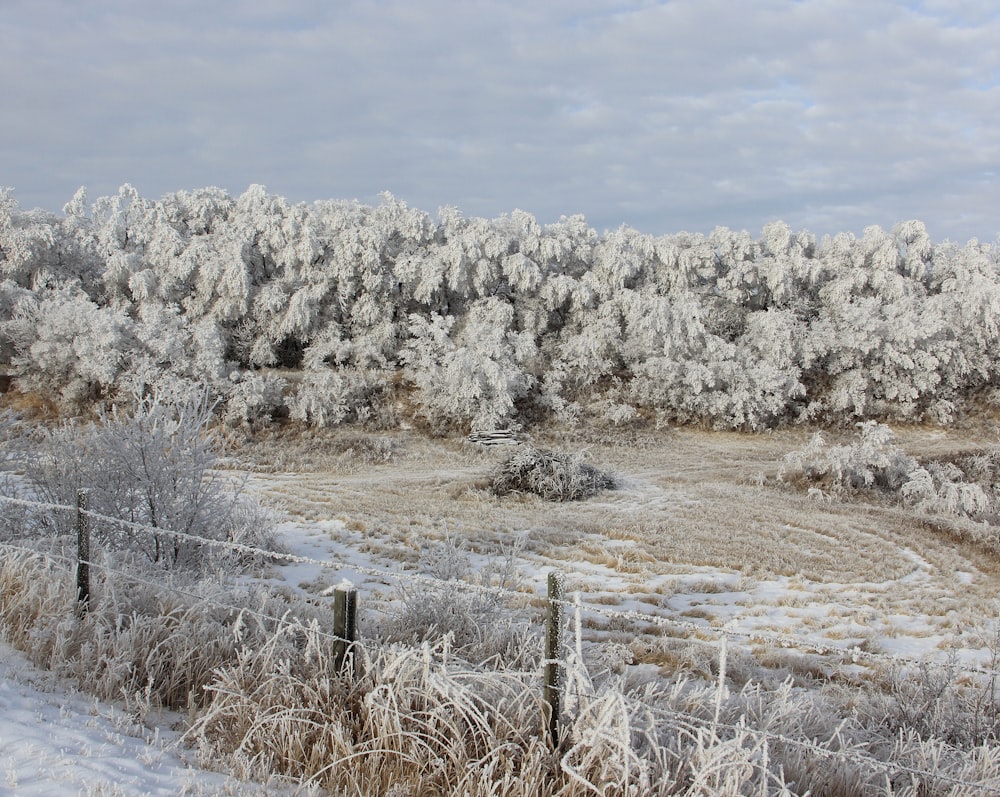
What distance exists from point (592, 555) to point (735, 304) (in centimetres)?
1913

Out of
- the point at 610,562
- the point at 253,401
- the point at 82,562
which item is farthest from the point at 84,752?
the point at 253,401

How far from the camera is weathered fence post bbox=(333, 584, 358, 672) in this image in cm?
365

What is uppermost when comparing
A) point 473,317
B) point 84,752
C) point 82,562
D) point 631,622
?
point 473,317

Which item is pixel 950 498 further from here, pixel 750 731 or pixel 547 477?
pixel 750 731

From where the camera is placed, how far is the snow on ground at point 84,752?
2811mm

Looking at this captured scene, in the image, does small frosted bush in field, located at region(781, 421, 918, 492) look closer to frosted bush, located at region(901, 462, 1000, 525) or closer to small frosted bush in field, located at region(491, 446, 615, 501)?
frosted bush, located at region(901, 462, 1000, 525)

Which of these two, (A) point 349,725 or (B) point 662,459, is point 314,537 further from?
(B) point 662,459

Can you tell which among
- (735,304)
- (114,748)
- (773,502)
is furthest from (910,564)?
(735,304)

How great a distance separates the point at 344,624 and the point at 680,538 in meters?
8.84

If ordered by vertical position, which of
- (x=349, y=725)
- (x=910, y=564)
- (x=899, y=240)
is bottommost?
(x=910, y=564)

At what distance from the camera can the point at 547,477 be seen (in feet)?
49.6

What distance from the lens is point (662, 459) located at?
773 inches

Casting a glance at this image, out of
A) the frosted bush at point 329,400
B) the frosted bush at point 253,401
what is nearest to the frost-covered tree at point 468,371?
the frosted bush at point 329,400

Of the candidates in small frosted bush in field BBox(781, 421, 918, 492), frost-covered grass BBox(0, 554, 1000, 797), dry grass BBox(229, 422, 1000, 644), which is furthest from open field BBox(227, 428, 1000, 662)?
frost-covered grass BBox(0, 554, 1000, 797)
